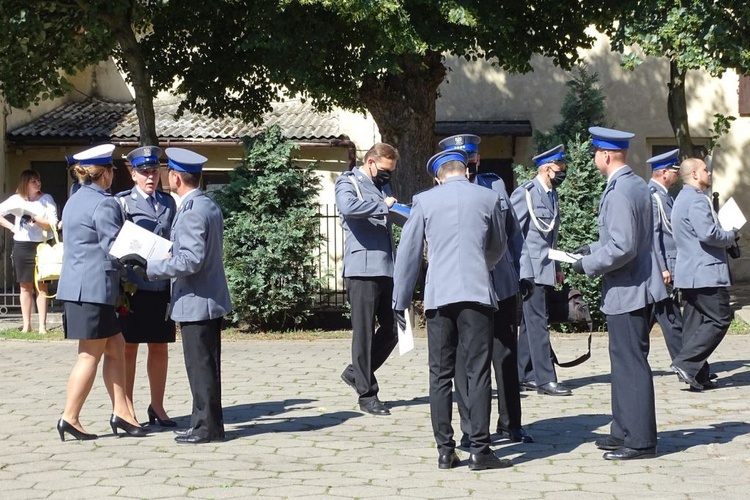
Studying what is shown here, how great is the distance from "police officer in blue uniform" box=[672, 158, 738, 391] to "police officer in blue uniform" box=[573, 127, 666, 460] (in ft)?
9.21

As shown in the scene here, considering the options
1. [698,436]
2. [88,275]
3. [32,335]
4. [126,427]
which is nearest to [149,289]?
[88,275]

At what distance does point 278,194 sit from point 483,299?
8.79m

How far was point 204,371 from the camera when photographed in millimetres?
7758

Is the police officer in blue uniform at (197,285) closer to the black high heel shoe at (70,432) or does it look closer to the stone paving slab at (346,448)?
the stone paving slab at (346,448)

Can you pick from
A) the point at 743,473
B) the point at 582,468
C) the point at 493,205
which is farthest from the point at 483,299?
the point at 743,473

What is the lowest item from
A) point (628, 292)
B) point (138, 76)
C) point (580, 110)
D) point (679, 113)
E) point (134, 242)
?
point (628, 292)

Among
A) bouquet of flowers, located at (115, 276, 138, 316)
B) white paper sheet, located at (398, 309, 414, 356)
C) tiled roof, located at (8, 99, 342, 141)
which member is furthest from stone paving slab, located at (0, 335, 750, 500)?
tiled roof, located at (8, 99, 342, 141)

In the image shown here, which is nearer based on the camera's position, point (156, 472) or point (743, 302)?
point (156, 472)

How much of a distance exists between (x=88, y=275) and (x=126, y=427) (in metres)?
1.14

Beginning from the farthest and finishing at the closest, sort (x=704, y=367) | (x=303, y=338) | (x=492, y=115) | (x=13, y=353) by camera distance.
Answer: (x=492, y=115) < (x=303, y=338) < (x=13, y=353) < (x=704, y=367)

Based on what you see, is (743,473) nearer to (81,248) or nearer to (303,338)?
(81,248)

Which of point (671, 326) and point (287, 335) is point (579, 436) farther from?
point (287, 335)

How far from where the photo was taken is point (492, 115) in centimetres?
2408

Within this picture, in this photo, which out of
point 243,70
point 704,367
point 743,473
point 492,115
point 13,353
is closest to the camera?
point 743,473
